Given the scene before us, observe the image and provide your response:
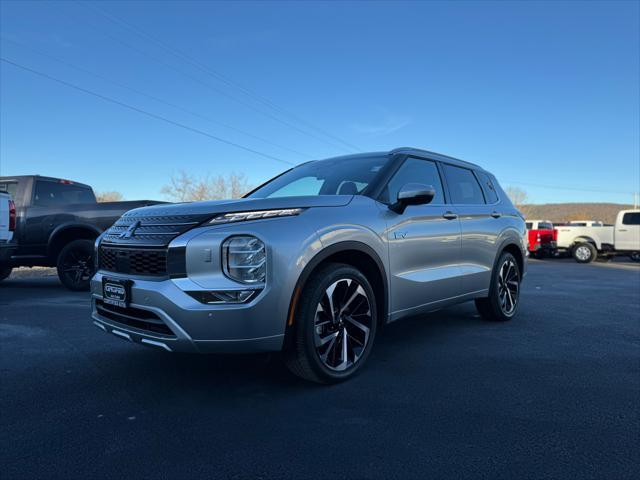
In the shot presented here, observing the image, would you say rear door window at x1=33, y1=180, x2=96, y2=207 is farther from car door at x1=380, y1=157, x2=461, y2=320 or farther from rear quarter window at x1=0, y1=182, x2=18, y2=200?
car door at x1=380, y1=157, x2=461, y2=320

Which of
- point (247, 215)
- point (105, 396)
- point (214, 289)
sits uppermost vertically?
point (247, 215)

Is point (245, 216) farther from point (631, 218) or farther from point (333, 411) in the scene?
point (631, 218)

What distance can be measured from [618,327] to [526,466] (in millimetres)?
3881

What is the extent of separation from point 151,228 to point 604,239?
19.1m

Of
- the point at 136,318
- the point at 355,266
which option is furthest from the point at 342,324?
the point at 136,318

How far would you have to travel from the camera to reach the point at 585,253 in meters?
18.1

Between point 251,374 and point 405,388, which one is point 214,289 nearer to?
point 251,374

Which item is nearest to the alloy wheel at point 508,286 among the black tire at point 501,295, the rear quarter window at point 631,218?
the black tire at point 501,295

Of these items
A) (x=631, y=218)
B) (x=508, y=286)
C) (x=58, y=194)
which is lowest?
(x=508, y=286)

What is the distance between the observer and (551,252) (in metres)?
20.1

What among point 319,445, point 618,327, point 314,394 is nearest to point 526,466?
point 319,445

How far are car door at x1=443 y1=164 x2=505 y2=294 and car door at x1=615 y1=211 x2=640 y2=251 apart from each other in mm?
14954

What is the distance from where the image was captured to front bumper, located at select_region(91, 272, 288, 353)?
264cm

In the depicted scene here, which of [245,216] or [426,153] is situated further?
[426,153]
